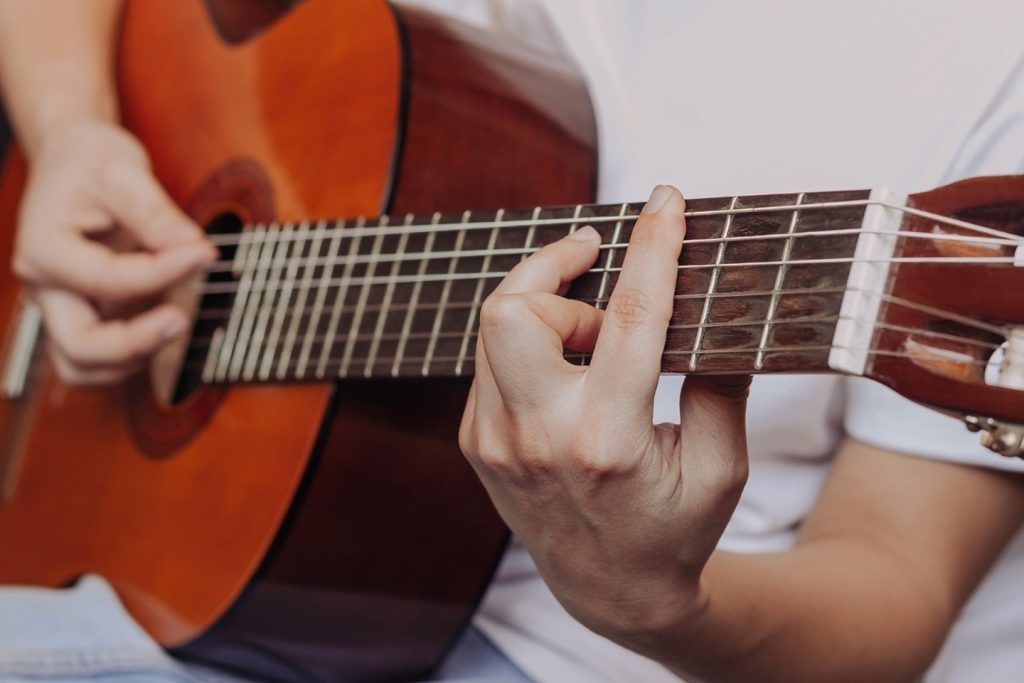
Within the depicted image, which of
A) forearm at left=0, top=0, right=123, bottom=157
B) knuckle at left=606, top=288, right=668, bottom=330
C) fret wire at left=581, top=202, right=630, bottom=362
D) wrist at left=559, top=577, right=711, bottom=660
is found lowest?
wrist at left=559, top=577, right=711, bottom=660

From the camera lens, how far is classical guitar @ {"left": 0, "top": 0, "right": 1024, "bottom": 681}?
0.90 m

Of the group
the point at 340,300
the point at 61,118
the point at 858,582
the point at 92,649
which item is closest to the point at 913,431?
the point at 858,582

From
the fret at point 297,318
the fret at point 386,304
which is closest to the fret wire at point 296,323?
the fret at point 297,318

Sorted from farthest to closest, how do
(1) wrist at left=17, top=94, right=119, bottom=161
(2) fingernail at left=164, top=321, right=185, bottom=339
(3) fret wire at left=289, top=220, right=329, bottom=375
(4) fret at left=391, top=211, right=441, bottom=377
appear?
(1) wrist at left=17, top=94, right=119, bottom=161
(2) fingernail at left=164, top=321, right=185, bottom=339
(3) fret wire at left=289, top=220, right=329, bottom=375
(4) fret at left=391, top=211, right=441, bottom=377

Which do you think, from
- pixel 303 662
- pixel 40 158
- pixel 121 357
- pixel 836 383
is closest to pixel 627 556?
pixel 836 383

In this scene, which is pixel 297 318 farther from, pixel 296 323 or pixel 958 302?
pixel 958 302

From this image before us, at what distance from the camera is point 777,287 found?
593mm

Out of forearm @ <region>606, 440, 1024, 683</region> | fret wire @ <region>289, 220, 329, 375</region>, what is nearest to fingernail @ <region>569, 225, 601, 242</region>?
forearm @ <region>606, 440, 1024, 683</region>

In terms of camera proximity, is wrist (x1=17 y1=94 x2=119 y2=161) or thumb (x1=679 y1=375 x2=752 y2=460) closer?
thumb (x1=679 y1=375 x2=752 y2=460)

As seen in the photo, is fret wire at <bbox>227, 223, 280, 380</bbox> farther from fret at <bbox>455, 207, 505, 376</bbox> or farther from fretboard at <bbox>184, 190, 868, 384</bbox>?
fret at <bbox>455, 207, 505, 376</bbox>

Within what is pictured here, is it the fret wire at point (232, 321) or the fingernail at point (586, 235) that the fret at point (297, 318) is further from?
the fingernail at point (586, 235)

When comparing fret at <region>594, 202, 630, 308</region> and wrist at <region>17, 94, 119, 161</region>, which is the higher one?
wrist at <region>17, 94, 119, 161</region>

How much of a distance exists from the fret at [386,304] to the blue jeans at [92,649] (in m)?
0.28

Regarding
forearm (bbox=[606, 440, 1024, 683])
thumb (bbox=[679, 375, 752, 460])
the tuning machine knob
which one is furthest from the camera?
forearm (bbox=[606, 440, 1024, 683])
